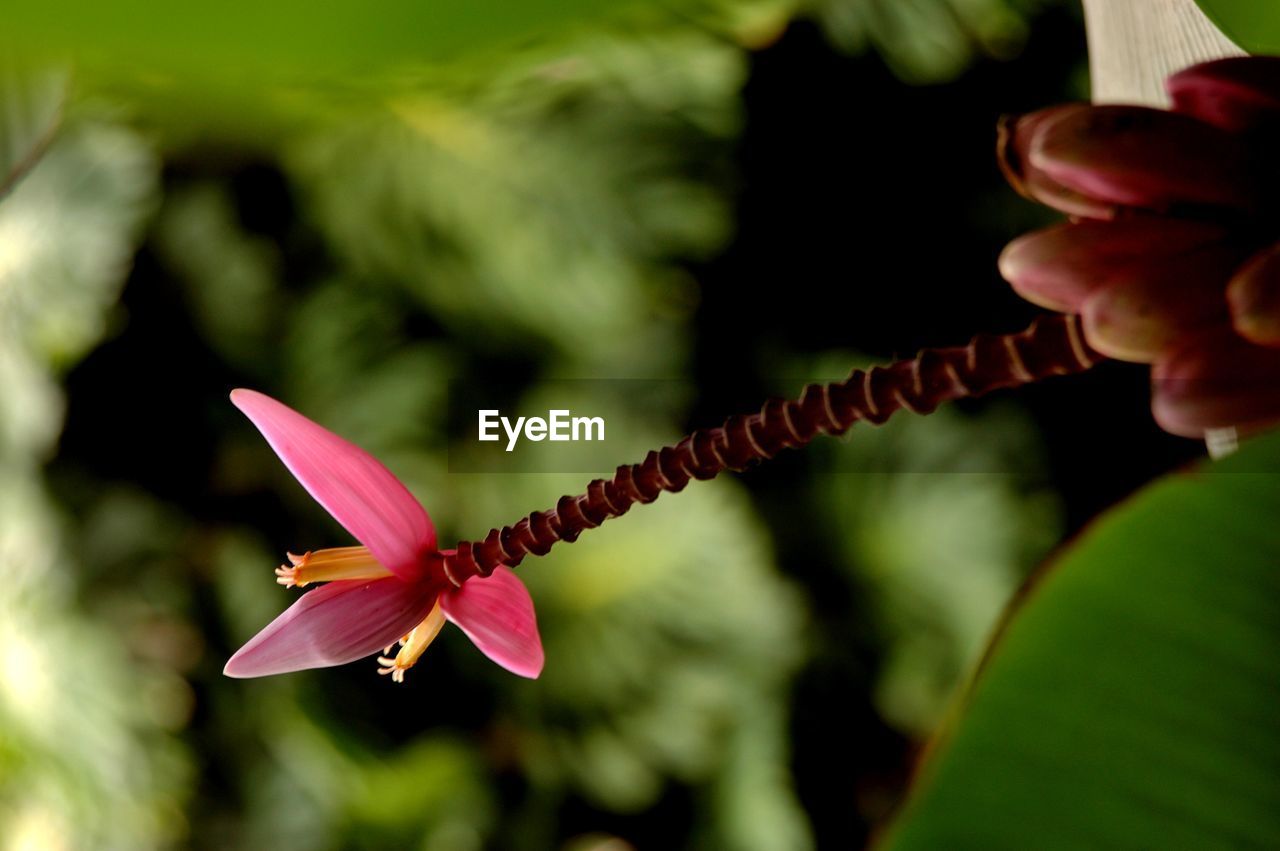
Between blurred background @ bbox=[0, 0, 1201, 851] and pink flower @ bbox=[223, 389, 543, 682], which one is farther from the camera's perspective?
blurred background @ bbox=[0, 0, 1201, 851]

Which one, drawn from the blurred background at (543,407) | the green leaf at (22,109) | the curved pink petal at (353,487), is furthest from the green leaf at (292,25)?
the green leaf at (22,109)

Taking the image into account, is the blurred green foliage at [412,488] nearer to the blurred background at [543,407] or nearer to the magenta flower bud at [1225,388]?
the blurred background at [543,407]

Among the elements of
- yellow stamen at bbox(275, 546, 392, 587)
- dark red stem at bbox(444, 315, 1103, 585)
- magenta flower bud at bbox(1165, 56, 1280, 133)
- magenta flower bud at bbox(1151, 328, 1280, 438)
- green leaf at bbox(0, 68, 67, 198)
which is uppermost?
magenta flower bud at bbox(1165, 56, 1280, 133)

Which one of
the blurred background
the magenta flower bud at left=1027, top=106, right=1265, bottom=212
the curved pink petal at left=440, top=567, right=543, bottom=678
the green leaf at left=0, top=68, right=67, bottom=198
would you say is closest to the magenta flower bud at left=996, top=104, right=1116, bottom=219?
the magenta flower bud at left=1027, top=106, right=1265, bottom=212

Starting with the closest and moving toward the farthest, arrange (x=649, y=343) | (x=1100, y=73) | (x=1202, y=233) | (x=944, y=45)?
(x=1202, y=233) → (x=1100, y=73) → (x=944, y=45) → (x=649, y=343)

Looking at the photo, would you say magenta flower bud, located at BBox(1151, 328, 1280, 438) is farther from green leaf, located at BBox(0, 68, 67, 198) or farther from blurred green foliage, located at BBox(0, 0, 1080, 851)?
green leaf, located at BBox(0, 68, 67, 198)

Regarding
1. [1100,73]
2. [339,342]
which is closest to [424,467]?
[339,342]

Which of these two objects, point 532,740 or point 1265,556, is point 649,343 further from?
point 1265,556
